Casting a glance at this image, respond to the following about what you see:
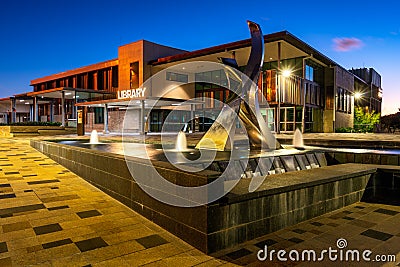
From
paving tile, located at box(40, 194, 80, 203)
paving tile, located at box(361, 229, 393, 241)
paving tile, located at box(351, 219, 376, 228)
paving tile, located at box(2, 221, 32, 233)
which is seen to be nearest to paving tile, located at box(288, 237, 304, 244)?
paving tile, located at box(361, 229, 393, 241)

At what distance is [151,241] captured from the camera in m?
3.46

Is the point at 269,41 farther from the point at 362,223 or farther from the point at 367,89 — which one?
the point at 367,89

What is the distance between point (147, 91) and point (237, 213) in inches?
1087

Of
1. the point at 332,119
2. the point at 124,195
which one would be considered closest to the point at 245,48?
the point at 332,119

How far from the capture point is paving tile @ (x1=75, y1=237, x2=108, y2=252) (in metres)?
3.21

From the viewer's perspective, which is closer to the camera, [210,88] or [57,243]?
[57,243]

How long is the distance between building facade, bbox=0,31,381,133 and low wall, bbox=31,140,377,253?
14.3 metres

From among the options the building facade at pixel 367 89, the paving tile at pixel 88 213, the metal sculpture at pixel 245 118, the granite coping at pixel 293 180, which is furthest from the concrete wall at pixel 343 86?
the paving tile at pixel 88 213

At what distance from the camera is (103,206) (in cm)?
478

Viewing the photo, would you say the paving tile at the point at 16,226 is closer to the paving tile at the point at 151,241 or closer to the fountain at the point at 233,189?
the fountain at the point at 233,189

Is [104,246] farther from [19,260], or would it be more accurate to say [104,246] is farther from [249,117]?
[249,117]

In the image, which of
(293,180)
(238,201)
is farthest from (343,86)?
(238,201)

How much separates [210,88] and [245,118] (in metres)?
24.3

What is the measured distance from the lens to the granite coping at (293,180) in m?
3.53
